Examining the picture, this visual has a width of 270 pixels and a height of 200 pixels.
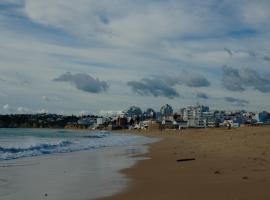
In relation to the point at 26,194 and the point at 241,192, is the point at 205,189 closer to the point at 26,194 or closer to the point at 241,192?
the point at 241,192

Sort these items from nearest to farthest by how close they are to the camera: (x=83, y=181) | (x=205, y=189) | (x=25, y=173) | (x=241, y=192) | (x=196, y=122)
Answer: (x=241, y=192) → (x=205, y=189) → (x=83, y=181) → (x=25, y=173) → (x=196, y=122)

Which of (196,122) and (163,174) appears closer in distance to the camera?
(163,174)

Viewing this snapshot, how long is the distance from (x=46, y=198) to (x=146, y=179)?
4108 millimetres

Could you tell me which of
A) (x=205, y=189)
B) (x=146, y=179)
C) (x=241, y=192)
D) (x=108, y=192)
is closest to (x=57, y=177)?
(x=146, y=179)

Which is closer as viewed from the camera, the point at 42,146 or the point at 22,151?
the point at 22,151

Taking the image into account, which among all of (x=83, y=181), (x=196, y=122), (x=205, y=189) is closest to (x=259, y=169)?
(x=205, y=189)

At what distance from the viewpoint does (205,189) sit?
10297 mm

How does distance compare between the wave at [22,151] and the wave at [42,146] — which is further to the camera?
the wave at [42,146]

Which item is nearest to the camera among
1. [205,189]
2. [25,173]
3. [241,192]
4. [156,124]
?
[241,192]

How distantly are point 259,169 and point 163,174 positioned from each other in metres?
2.85

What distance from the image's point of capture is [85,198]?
32.0 feet

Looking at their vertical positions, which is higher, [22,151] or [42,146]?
[42,146]

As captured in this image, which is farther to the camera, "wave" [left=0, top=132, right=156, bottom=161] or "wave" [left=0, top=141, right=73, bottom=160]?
"wave" [left=0, top=132, right=156, bottom=161]

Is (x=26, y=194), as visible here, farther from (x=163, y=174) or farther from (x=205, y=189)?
(x=163, y=174)
